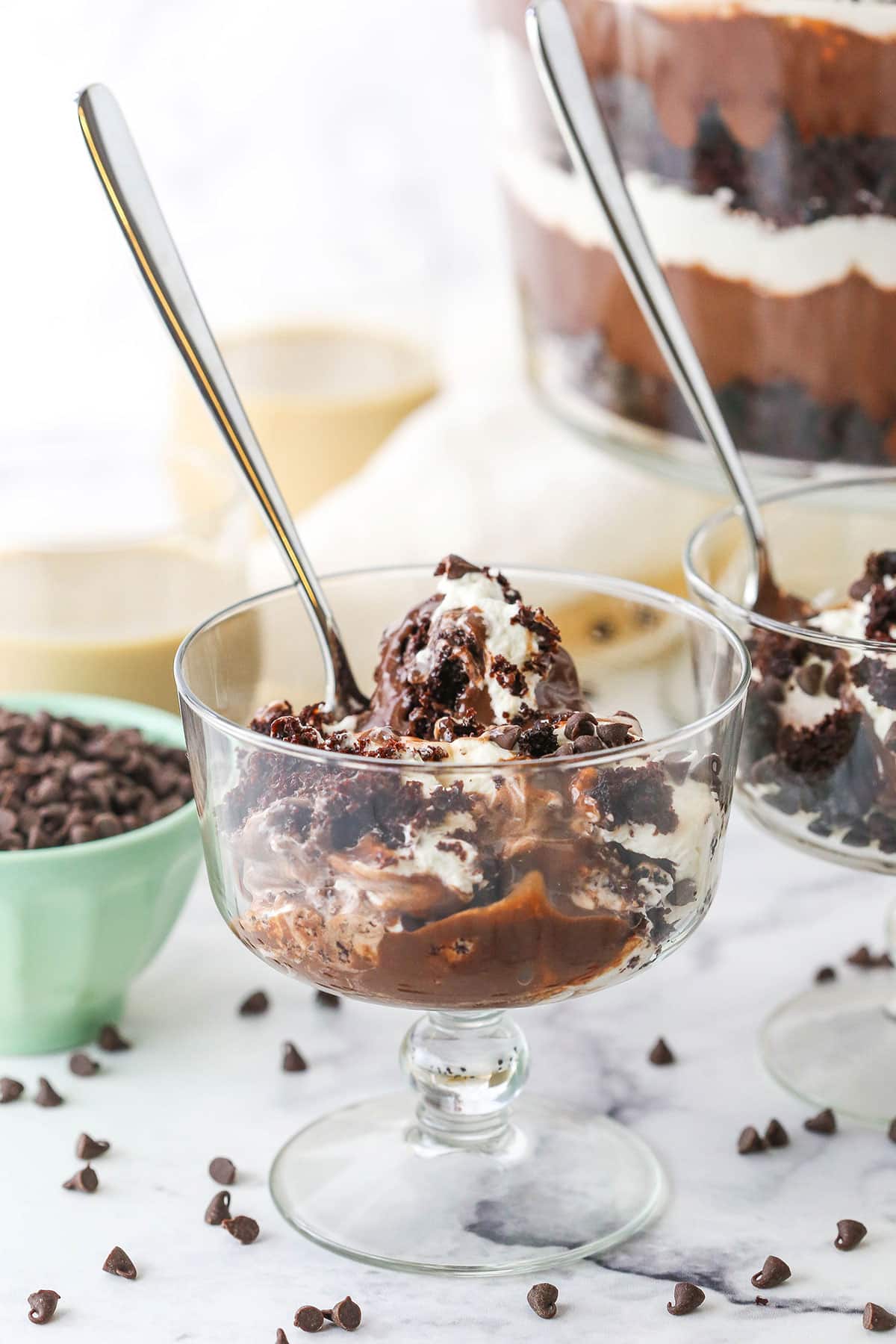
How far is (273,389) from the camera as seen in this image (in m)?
1.99

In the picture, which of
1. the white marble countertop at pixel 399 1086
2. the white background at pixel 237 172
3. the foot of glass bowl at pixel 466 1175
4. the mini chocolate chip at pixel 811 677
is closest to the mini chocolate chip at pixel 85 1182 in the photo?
the white marble countertop at pixel 399 1086

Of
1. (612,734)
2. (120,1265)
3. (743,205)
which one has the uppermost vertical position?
(743,205)

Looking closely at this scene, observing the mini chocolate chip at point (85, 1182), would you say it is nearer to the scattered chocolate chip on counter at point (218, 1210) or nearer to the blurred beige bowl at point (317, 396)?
the scattered chocolate chip on counter at point (218, 1210)

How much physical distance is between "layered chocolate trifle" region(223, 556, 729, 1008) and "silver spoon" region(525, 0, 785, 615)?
0.30 m

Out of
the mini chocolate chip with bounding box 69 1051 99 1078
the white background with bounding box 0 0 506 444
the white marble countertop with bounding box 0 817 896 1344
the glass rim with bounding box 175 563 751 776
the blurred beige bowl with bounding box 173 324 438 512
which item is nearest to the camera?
the glass rim with bounding box 175 563 751 776

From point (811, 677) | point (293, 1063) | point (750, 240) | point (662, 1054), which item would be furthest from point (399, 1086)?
point (750, 240)

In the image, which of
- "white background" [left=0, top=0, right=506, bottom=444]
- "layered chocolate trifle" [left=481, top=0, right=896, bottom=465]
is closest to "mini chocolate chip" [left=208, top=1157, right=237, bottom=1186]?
"layered chocolate trifle" [left=481, top=0, right=896, bottom=465]

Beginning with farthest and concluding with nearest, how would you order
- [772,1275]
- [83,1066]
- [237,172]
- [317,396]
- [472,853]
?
[237,172], [317,396], [83,1066], [772,1275], [472,853]

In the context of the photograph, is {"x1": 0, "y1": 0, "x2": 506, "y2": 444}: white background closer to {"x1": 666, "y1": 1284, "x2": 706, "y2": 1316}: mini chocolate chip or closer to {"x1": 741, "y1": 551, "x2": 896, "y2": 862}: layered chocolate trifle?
{"x1": 741, "y1": 551, "x2": 896, "y2": 862}: layered chocolate trifle

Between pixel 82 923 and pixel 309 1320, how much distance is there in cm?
34

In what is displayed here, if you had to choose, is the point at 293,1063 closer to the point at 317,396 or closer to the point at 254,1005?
the point at 254,1005

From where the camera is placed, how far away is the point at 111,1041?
118 cm

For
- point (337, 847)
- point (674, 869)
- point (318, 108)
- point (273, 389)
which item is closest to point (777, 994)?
point (674, 869)

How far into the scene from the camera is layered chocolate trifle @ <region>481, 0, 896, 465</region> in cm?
121
